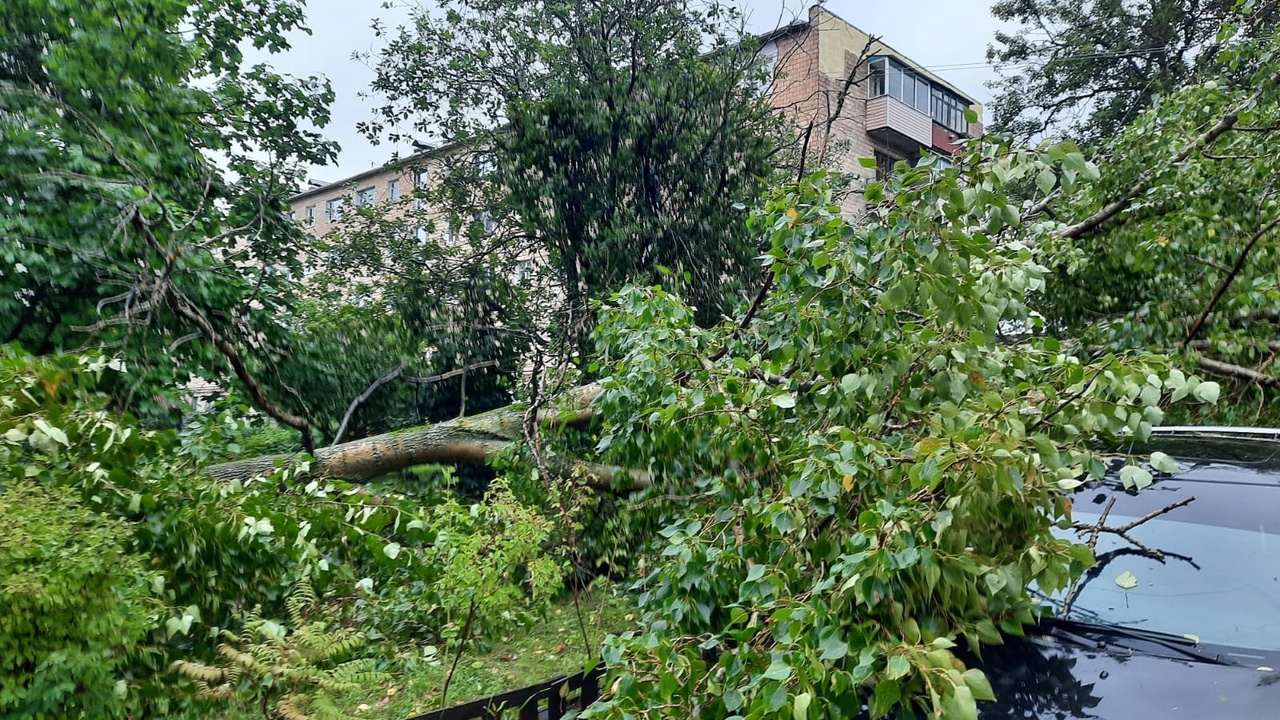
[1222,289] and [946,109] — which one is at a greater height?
[946,109]

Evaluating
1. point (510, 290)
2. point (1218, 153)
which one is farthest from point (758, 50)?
point (1218, 153)

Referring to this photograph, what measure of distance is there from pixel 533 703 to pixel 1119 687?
6.63 ft

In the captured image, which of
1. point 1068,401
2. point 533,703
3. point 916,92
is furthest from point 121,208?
point 916,92

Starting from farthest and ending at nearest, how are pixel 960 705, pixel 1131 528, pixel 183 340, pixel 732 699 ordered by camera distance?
pixel 183 340
pixel 1131 528
pixel 732 699
pixel 960 705

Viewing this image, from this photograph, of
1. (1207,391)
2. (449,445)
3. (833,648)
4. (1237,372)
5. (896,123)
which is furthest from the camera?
(896,123)

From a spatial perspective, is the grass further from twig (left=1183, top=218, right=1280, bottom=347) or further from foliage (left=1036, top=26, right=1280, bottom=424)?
twig (left=1183, top=218, right=1280, bottom=347)

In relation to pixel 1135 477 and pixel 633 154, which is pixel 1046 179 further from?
pixel 633 154

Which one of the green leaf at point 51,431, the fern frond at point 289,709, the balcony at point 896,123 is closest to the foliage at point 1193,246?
the fern frond at point 289,709

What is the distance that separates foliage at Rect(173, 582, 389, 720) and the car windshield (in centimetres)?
244

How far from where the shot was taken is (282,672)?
240 cm

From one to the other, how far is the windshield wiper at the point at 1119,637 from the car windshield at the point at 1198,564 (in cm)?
3

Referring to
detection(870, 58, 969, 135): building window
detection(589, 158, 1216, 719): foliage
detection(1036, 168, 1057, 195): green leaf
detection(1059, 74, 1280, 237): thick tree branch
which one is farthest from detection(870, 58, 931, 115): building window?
detection(1036, 168, 1057, 195): green leaf

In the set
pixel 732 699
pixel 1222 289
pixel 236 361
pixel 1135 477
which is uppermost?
pixel 1222 289

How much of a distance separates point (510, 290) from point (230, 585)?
5189mm
